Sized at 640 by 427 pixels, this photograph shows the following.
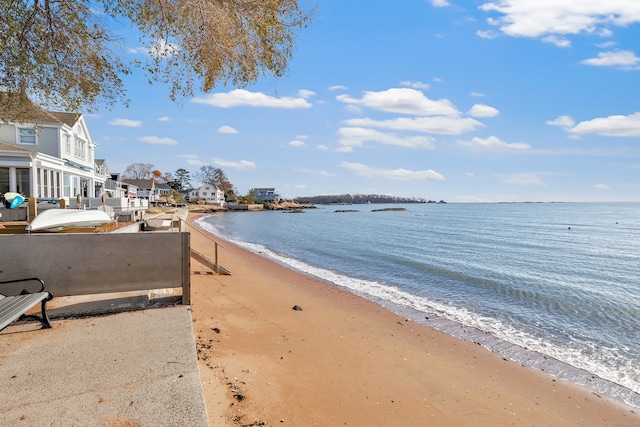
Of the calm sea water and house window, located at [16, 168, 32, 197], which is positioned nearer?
the calm sea water

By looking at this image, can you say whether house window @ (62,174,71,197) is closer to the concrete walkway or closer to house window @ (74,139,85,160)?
house window @ (74,139,85,160)

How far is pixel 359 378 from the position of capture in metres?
5.66

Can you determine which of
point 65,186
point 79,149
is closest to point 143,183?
point 79,149

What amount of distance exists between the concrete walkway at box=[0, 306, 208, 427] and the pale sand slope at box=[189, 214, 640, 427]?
740mm

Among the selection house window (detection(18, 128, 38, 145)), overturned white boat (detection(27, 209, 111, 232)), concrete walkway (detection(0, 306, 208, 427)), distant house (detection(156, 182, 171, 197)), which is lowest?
concrete walkway (detection(0, 306, 208, 427))

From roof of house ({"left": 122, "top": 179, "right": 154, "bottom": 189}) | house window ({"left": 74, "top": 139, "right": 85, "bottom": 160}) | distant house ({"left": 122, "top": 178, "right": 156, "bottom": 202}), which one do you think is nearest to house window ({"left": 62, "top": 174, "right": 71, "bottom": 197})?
house window ({"left": 74, "top": 139, "right": 85, "bottom": 160})

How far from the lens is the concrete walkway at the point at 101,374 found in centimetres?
276

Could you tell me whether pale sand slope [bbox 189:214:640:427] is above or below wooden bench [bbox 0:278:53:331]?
below

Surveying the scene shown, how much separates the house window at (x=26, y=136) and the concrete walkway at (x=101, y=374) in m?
22.1

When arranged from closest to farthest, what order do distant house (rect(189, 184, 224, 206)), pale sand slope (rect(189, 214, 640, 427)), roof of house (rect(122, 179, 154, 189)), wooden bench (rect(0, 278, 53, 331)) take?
1. wooden bench (rect(0, 278, 53, 331))
2. pale sand slope (rect(189, 214, 640, 427))
3. roof of house (rect(122, 179, 154, 189))
4. distant house (rect(189, 184, 224, 206))

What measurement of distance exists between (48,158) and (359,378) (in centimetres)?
2148

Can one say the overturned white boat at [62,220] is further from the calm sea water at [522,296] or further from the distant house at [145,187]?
the distant house at [145,187]

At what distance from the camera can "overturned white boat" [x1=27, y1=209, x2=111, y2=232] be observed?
7559 mm

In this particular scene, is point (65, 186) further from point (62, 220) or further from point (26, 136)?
point (62, 220)
